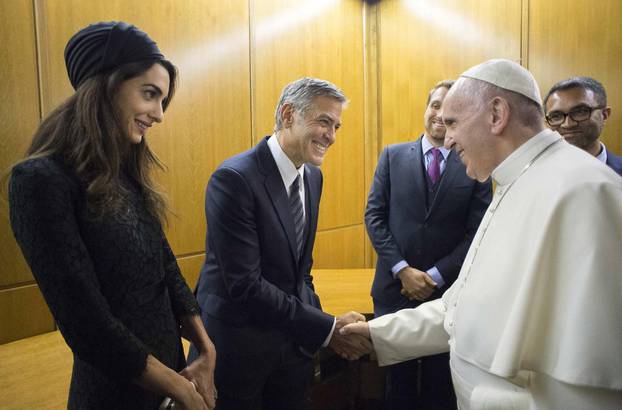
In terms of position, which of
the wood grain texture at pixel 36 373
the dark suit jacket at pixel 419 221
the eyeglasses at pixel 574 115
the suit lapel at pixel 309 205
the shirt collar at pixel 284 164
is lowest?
the wood grain texture at pixel 36 373

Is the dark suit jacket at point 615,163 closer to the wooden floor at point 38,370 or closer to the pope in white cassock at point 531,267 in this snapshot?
the pope in white cassock at point 531,267

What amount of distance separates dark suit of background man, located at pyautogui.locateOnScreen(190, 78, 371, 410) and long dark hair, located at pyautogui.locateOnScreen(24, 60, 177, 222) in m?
0.56

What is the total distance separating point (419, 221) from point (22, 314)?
240 cm

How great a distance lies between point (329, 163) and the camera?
5699 mm

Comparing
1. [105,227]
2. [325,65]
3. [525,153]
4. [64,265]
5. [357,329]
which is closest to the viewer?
[64,265]

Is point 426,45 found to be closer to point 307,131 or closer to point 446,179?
point 446,179

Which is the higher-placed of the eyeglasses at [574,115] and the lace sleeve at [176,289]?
the eyeglasses at [574,115]

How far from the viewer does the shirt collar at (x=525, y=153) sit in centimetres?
174

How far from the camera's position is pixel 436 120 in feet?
10.1

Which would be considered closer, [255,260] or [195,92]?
[255,260]

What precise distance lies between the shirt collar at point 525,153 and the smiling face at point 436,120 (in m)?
1.26

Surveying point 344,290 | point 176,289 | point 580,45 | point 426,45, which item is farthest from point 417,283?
point 426,45

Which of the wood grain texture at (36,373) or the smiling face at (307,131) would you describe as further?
the smiling face at (307,131)

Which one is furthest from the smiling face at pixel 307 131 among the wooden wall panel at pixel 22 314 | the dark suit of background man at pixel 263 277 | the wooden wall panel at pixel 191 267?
the wooden wall panel at pixel 191 267
